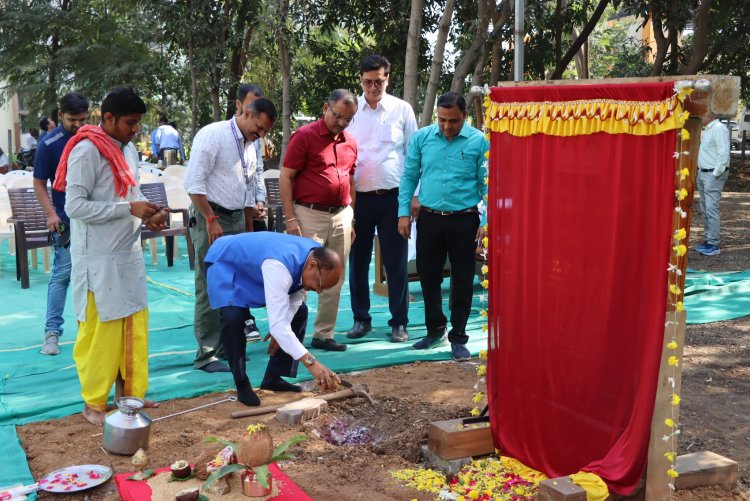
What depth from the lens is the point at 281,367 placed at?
4926 millimetres

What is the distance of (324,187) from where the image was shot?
5.66 m

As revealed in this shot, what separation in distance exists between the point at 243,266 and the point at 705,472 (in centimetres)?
256

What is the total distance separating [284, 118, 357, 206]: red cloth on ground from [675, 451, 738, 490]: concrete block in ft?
9.81

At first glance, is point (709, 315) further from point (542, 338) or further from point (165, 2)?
point (165, 2)

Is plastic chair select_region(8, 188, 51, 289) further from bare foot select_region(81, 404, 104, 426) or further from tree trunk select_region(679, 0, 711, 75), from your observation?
tree trunk select_region(679, 0, 711, 75)

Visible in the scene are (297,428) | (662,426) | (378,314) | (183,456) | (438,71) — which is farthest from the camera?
(438,71)

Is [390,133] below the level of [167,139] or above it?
below

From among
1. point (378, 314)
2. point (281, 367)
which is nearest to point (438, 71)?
point (378, 314)

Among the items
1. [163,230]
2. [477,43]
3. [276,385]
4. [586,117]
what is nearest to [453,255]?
[276,385]

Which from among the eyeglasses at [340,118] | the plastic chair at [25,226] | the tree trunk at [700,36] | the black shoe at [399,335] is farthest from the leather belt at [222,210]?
the tree trunk at [700,36]

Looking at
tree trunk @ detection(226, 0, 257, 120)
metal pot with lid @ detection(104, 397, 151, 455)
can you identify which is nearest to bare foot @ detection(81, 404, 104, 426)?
metal pot with lid @ detection(104, 397, 151, 455)

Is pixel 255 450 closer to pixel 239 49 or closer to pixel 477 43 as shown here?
pixel 477 43

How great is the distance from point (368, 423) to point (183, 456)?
1070 millimetres

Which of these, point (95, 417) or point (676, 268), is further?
point (95, 417)
